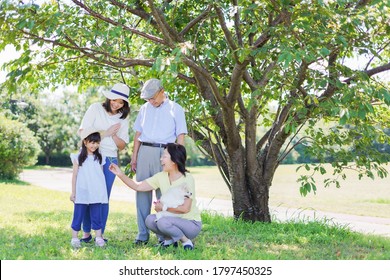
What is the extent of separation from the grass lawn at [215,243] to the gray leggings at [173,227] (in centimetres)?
15

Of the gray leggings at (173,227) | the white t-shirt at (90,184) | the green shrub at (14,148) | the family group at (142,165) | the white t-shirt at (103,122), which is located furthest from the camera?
the green shrub at (14,148)

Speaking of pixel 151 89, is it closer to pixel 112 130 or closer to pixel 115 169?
pixel 112 130

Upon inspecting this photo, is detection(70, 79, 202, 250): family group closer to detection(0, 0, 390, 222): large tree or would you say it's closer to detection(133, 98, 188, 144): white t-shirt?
detection(133, 98, 188, 144): white t-shirt

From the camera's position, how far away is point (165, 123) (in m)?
5.27

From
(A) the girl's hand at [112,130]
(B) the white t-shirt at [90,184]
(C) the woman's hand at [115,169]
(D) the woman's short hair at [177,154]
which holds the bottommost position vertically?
(B) the white t-shirt at [90,184]

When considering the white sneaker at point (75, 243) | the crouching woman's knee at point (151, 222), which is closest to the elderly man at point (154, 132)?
the crouching woman's knee at point (151, 222)

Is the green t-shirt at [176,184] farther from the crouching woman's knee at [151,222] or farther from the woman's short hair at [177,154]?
the crouching woman's knee at [151,222]

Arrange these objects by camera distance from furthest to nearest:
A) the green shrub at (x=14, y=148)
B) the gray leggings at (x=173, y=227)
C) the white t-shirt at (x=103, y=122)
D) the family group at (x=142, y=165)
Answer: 1. the green shrub at (x=14, y=148)
2. the white t-shirt at (x=103, y=122)
3. the family group at (x=142, y=165)
4. the gray leggings at (x=173, y=227)

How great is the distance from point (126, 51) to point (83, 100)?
3159cm

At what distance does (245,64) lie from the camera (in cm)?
615

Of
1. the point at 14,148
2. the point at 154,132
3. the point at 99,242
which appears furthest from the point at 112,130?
the point at 14,148

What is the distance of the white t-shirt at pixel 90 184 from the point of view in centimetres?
514

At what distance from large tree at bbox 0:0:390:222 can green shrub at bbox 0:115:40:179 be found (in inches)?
438

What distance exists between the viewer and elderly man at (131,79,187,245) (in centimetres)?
525
